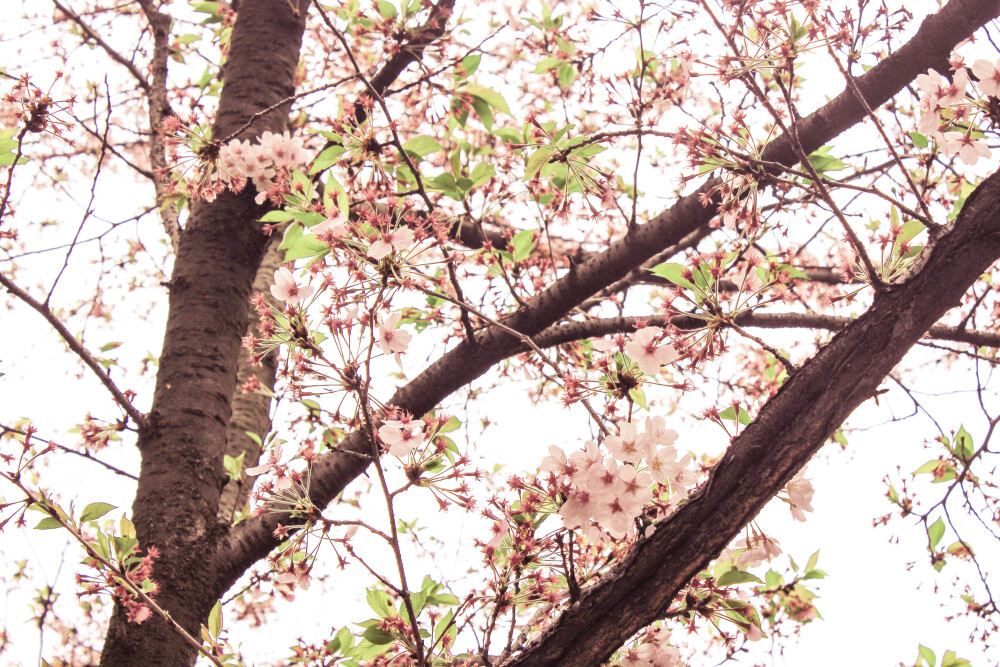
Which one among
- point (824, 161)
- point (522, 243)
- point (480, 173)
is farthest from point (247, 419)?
point (824, 161)

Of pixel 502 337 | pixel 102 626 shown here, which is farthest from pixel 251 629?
pixel 502 337

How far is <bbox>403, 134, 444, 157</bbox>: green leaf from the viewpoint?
182 cm

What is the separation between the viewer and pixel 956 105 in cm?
142

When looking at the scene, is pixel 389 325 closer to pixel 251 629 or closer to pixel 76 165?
pixel 251 629

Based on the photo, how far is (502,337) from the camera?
1.99 m

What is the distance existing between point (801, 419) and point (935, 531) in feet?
5.50

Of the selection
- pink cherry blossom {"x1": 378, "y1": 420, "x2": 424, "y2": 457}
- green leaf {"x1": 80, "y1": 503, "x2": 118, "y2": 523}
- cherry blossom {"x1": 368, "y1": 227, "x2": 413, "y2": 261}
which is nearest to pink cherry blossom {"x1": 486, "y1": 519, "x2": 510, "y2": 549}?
pink cherry blossom {"x1": 378, "y1": 420, "x2": 424, "y2": 457}

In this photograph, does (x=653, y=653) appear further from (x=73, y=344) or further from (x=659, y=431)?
(x=73, y=344)

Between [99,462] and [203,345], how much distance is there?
42 centimetres

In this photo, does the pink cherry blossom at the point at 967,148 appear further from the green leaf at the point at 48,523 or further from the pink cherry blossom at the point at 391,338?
the green leaf at the point at 48,523

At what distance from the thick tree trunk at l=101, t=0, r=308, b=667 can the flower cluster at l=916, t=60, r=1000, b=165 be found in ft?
6.20

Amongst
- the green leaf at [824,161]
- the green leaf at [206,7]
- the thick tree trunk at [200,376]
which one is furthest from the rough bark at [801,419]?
the green leaf at [206,7]

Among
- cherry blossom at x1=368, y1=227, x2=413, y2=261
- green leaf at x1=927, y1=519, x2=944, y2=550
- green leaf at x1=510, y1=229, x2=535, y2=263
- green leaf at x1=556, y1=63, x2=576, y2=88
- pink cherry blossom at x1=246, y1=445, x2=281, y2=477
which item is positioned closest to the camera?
cherry blossom at x1=368, y1=227, x2=413, y2=261

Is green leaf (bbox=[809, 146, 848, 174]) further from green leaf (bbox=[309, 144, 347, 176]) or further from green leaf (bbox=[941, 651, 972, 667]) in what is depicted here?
green leaf (bbox=[941, 651, 972, 667])
